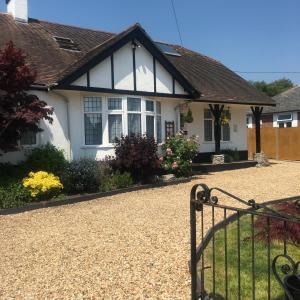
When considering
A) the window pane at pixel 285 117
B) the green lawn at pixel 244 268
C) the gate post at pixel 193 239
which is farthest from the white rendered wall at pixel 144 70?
the window pane at pixel 285 117

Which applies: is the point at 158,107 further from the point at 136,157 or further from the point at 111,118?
the point at 136,157

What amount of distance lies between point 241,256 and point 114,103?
1015cm

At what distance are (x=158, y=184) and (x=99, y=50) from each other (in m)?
4.83

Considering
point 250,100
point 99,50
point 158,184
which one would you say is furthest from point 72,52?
point 250,100

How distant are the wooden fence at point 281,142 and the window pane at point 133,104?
12244mm

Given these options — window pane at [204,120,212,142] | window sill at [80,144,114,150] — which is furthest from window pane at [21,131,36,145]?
window pane at [204,120,212,142]

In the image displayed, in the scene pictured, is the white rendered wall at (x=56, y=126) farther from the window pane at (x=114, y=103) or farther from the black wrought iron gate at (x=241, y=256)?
the black wrought iron gate at (x=241, y=256)

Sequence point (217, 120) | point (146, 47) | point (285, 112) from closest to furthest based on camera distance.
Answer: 1. point (146, 47)
2. point (217, 120)
3. point (285, 112)

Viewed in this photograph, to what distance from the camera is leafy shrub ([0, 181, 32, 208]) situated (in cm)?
1069

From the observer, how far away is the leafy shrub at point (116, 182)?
12953 millimetres

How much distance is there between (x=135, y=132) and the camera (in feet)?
51.5

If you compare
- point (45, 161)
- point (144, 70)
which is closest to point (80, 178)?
point (45, 161)

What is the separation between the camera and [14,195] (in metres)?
11.0

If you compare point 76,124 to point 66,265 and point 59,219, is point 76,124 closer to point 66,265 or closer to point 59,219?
point 59,219
